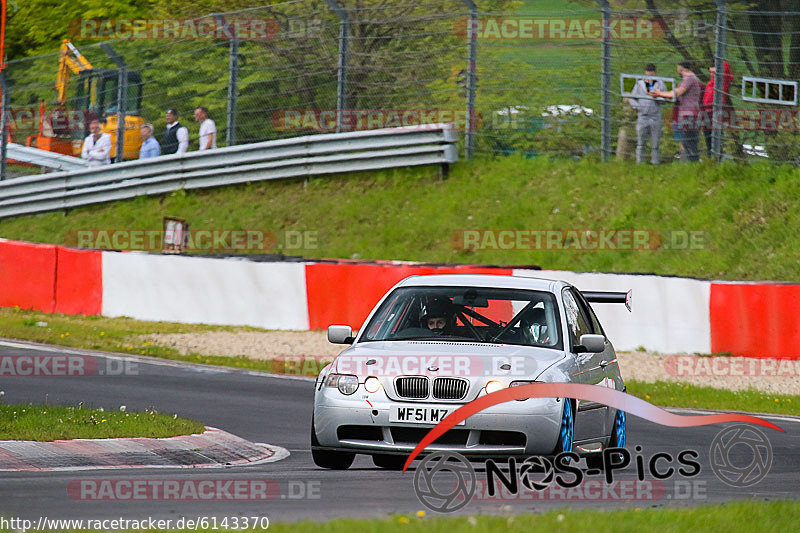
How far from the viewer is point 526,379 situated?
7828 mm

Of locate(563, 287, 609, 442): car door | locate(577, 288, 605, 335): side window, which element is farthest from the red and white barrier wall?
locate(563, 287, 609, 442): car door

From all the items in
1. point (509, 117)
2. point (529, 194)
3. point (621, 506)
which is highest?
point (509, 117)

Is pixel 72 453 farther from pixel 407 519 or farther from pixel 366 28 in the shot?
pixel 366 28

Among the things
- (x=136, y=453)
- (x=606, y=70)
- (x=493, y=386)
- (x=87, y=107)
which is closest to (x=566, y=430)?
(x=493, y=386)

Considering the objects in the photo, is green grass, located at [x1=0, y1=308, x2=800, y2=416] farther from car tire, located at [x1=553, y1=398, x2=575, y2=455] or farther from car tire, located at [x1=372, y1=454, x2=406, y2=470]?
car tire, located at [x1=553, y1=398, x2=575, y2=455]

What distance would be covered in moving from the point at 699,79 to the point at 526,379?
47.8 feet

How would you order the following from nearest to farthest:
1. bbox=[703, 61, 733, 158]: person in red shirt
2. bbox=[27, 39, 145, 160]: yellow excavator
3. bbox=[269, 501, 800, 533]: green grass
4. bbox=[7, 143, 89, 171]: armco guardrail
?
bbox=[269, 501, 800, 533]: green grass, bbox=[703, 61, 733, 158]: person in red shirt, bbox=[27, 39, 145, 160]: yellow excavator, bbox=[7, 143, 89, 171]: armco guardrail

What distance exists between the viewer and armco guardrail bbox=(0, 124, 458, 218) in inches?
961

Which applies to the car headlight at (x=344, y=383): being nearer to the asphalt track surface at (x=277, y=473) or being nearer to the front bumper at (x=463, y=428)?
the front bumper at (x=463, y=428)

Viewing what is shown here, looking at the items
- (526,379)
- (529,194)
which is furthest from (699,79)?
(526,379)

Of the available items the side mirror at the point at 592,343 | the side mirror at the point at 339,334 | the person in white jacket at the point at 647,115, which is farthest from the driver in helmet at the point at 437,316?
the person in white jacket at the point at 647,115

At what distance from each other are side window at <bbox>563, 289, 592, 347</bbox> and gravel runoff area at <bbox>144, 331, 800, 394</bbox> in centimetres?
583

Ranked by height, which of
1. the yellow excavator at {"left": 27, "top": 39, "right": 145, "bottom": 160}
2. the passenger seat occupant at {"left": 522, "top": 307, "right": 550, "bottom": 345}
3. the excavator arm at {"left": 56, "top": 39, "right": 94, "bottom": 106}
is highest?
the excavator arm at {"left": 56, "top": 39, "right": 94, "bottom": 106}

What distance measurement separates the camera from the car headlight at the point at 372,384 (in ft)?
26.0
